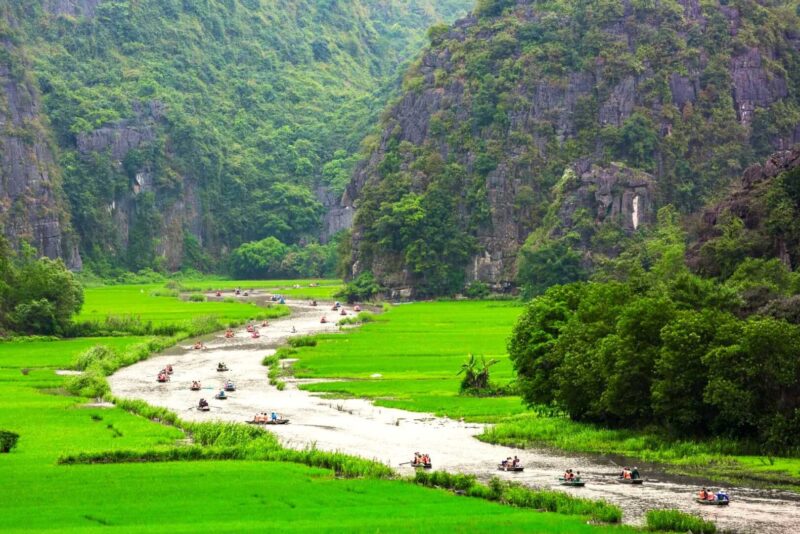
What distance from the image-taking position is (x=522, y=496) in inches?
1906

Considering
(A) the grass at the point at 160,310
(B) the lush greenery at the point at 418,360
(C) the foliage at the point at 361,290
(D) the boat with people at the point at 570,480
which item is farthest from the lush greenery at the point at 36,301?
(D) the boat with people at the point at 570,480

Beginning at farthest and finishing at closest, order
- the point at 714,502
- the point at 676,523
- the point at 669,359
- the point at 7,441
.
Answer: the point at 669,359
the point at 7,441
the point at 714,502
the point at 676,523

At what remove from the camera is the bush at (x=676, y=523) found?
43.6 m

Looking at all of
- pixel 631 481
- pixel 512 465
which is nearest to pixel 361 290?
pixel 512 465

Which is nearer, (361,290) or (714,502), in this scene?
(714,502)

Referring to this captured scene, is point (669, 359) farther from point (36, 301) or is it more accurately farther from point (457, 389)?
point (36, 301)

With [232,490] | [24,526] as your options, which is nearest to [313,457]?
[232,490]

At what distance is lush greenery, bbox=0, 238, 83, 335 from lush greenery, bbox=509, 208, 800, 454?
59554 millimetres

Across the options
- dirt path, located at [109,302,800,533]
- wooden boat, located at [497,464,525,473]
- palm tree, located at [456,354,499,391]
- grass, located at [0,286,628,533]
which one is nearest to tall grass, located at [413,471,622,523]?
grass, located at [0,286,628,533]

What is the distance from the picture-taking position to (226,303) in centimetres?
16800

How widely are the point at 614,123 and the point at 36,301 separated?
99063 mm

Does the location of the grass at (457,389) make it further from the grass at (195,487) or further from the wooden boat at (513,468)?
the grass at (195,487)

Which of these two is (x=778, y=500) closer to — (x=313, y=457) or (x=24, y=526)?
(x=313, y=457)

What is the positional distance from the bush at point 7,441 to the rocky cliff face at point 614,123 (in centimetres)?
12557
